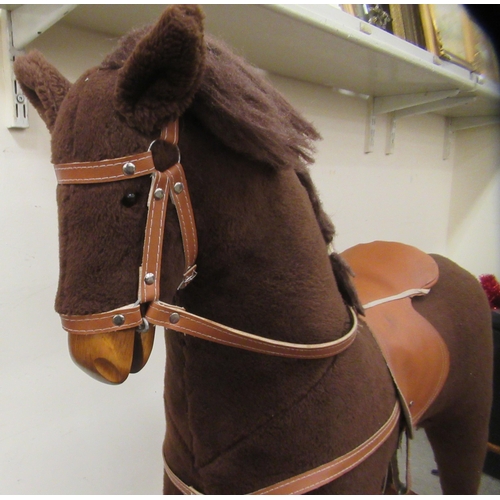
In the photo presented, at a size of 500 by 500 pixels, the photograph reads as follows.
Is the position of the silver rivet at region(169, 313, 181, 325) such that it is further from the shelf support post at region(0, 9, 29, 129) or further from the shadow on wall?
the shadow on wall

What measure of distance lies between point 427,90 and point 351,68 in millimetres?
350

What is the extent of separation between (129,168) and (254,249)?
0.15 metres

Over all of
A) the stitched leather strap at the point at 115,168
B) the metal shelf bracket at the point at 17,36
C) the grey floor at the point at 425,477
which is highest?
the metal shelf bracket at the point at 17,36

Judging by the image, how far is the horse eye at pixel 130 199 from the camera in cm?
36

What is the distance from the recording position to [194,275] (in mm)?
412

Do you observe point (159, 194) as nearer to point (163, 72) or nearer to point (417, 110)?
point (163, 72)

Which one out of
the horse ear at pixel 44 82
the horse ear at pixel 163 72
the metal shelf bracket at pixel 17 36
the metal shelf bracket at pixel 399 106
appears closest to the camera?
the horse ear at pixel 163 72

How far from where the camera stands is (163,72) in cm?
33

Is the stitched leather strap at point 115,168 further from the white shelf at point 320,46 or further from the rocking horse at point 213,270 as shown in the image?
the white shelf at point 320,46

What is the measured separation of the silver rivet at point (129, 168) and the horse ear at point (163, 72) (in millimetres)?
33

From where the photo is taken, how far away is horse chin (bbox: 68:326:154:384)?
1.21 ft

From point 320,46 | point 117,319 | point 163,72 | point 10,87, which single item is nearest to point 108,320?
point 117,319

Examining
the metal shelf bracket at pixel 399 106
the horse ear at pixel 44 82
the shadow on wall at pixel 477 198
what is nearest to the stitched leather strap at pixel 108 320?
the horse ear at pixel 44 82

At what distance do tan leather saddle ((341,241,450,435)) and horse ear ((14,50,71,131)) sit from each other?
1.74 ft
